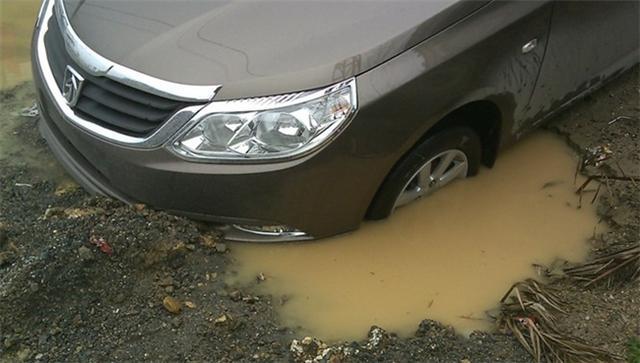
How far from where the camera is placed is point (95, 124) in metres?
3.25

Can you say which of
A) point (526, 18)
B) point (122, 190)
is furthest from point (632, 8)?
point (122, 190)

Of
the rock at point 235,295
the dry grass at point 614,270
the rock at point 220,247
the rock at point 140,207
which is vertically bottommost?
the rock at point 235,295

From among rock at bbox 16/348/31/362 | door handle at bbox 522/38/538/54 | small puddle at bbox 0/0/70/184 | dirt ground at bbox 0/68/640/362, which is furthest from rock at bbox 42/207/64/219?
door handle at bbox 522/38/538/54

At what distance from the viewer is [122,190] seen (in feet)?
10.9

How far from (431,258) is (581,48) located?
1363 millimetres

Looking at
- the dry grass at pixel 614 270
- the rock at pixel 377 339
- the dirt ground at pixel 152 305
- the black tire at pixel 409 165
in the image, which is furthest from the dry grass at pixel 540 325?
the black tire at pixel 409 165

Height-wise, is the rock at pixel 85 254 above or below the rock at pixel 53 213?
above

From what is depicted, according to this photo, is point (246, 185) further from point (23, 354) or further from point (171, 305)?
point (23, 354)

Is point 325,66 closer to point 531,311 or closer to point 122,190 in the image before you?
point 122,190

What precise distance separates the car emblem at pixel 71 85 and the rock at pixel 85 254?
0.67m

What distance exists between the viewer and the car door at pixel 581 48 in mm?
3686

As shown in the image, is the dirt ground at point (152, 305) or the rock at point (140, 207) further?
the rock at point (140, 207)

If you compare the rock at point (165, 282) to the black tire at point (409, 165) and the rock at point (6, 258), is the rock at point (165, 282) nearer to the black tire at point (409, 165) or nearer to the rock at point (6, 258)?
the rock at point (6, 258)

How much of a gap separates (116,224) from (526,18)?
2048mm
